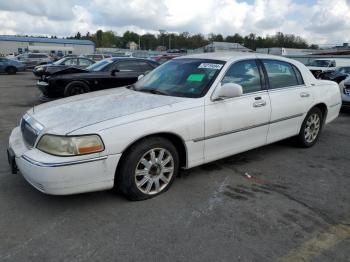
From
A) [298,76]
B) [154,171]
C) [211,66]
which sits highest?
[211,66]

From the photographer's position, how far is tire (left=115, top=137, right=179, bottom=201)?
355cm

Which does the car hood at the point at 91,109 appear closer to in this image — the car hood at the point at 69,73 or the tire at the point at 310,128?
the tire at the point at 310,128

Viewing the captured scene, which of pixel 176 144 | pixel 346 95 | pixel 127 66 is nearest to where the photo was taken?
pixel 176 144

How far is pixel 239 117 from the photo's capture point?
173 inches

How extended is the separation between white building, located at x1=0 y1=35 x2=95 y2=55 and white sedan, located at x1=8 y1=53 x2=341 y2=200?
66628 millimetres

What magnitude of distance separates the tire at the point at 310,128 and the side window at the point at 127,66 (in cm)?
641

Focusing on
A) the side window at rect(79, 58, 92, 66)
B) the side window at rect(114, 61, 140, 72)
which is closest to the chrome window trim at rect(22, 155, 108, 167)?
the side window at rect(114, 61, 140, 72)

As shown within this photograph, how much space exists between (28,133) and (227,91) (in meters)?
2.24

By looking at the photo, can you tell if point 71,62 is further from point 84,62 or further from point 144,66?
point 144,66

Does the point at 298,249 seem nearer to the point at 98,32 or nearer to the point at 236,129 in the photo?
the point at 236,129

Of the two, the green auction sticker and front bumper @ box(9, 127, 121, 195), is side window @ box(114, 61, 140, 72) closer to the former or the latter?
the green auction sticker

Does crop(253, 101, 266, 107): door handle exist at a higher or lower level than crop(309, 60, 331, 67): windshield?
lower

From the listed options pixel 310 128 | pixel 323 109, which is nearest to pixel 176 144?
pixel 310 128

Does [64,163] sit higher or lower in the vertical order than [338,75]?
lower
